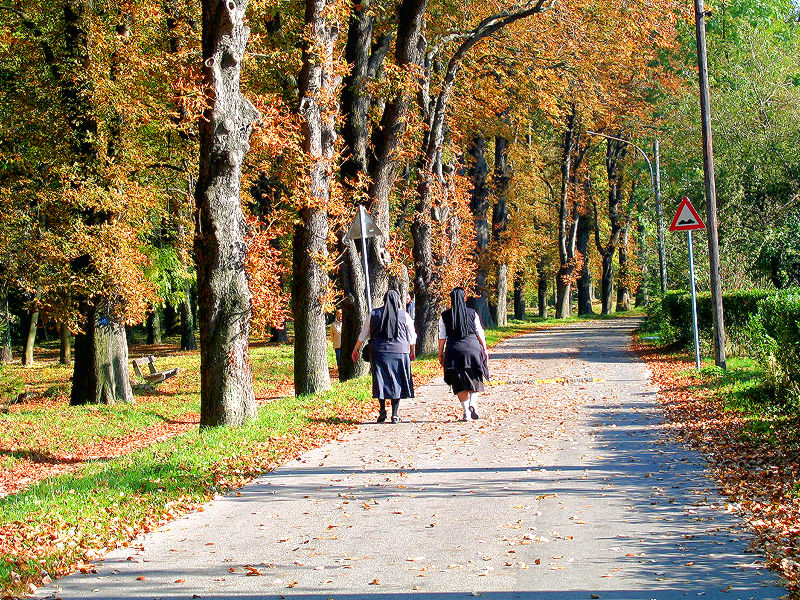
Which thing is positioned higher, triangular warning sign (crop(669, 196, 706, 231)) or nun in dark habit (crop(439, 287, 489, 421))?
triangular warning sign (crop(669, 196, 706, 231))

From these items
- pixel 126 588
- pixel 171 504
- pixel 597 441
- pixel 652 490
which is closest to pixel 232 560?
pixel 126 588

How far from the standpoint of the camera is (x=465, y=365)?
13.4m

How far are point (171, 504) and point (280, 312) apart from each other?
26.9 feet

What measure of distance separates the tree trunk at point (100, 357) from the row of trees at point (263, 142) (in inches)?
2.1

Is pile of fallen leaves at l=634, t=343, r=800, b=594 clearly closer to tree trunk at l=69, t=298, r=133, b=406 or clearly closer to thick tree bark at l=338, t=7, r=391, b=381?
thick tree bark at l=338, t=7, r=391, b=381

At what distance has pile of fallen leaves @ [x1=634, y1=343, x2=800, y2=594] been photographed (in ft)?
21.4

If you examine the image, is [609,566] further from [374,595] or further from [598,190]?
[598,190]

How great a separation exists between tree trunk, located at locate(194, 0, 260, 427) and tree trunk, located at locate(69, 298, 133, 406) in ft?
33.6

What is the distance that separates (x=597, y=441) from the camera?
11.4m

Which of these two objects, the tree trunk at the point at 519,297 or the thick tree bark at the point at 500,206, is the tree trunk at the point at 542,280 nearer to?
the tree trunk at the point at 519,297

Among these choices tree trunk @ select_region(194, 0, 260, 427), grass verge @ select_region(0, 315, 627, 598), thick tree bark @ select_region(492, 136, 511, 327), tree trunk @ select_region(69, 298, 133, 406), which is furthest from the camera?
thick tree bark @ select_region(492, 136, 511, 327)

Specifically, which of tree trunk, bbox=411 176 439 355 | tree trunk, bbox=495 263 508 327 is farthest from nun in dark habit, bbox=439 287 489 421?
tree trunk, bbox=495 263 508 327

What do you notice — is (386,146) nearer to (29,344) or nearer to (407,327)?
(407,327)

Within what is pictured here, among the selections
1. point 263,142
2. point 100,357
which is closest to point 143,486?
point 263,142
